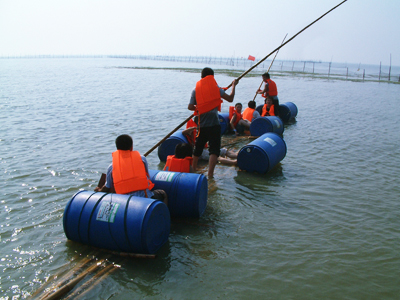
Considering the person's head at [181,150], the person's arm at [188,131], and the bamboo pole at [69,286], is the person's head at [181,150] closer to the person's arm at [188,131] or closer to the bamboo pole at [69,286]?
the person's arm at [188,131]

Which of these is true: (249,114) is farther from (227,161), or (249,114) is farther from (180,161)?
(180,161)

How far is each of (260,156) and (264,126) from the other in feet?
13.1

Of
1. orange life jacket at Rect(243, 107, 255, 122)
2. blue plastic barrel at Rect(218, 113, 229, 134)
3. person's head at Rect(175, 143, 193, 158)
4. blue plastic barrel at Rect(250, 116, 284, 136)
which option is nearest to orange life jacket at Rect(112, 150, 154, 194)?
person's head at Rect(175, 143, 193, 158)

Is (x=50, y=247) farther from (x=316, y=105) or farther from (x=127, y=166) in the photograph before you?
(x=316, y=105)

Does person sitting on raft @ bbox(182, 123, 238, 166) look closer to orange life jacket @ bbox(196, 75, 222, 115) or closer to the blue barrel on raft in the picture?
orange life jacket @ bbox(196, 75, 222, 115)

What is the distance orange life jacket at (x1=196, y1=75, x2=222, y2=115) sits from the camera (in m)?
7.10

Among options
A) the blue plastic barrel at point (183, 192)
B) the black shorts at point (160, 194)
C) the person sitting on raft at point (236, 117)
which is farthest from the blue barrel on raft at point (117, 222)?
the person sitting on raft at point (236, 117)

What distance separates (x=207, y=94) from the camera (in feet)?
23.5

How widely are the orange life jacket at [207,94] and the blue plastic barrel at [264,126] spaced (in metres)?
5.03

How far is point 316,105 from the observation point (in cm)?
2212

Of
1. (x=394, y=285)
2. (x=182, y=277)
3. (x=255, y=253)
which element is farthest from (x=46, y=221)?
(x=394, y=285)

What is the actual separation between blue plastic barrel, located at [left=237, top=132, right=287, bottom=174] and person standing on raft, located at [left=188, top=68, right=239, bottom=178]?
1.05 meters

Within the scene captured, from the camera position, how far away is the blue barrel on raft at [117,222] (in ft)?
14.5

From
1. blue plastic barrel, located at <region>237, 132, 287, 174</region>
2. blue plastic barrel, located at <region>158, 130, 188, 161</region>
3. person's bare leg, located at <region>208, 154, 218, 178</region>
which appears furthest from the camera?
blue plastic barrel, located at <region>158, 130, 188, 161</region>
